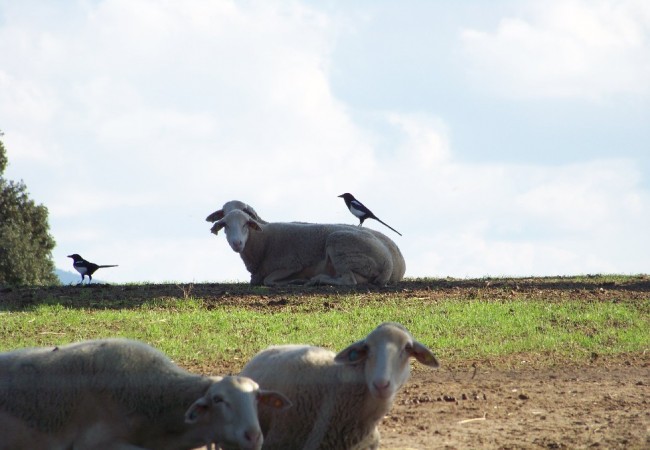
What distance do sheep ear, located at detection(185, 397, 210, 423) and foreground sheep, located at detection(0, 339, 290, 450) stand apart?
0.02 m

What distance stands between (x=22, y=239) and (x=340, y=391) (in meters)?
33.4

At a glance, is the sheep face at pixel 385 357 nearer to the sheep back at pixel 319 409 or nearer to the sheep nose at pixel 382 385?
the sheep nose at pixel 382 385

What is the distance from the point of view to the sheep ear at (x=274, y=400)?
7734 millimetres

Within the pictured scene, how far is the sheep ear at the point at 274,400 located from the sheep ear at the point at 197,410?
39 centimetres

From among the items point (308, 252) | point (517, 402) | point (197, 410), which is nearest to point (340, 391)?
point (197, 410)

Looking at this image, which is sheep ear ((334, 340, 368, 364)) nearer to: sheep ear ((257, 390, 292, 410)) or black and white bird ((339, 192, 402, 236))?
sheep ear ((257, 390, 292, 410))

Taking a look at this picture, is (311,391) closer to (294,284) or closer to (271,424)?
(271,424)

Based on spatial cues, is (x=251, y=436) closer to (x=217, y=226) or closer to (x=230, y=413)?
(x=230, y=413)

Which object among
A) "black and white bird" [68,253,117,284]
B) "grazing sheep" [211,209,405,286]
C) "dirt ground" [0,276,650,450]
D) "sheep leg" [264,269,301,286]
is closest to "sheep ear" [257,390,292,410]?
"dirt ground" [0,276,650,450]

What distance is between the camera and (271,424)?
27.7 feet

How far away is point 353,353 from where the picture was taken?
816 cm

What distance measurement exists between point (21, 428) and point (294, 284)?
46.2 feet

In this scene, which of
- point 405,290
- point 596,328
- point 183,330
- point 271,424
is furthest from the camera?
point 405,290

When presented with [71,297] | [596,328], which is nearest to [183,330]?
[71,297]
